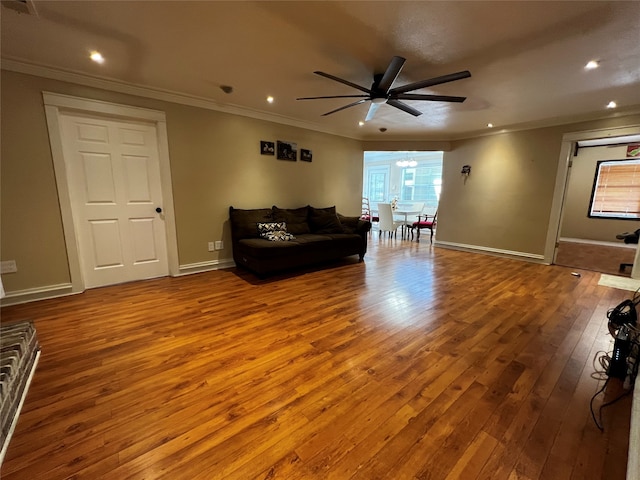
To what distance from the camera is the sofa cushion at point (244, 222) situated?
4.04 m

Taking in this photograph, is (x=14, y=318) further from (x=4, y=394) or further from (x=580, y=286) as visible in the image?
(x=580, y=286)

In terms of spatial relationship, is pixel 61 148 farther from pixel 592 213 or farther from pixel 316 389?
pixel 592 213

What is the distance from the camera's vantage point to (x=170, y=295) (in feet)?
10.2

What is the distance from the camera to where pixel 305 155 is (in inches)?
195

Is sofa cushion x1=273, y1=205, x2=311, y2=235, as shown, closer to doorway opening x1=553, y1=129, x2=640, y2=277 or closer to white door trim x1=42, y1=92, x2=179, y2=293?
white door trim x1=42, y1=92, x2=179, y2=293

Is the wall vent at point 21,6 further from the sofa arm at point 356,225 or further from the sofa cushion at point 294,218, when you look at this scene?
the sofa arm at point 356,225

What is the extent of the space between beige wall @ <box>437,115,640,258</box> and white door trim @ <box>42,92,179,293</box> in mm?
5371

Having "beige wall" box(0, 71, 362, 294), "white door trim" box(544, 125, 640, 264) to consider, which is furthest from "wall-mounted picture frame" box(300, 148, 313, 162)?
"white door trim" box(544, 125, 640, 264)

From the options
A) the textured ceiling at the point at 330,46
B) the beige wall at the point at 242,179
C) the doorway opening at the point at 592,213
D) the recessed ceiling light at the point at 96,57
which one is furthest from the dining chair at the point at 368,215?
the recessed ceiling light at the point at 96,57

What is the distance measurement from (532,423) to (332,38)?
2907 mm

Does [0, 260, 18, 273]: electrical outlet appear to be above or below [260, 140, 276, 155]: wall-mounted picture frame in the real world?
below

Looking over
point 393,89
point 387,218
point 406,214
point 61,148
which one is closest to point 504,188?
point 406,214

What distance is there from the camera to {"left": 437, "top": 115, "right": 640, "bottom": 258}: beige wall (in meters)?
4.57

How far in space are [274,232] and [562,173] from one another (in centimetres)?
477
